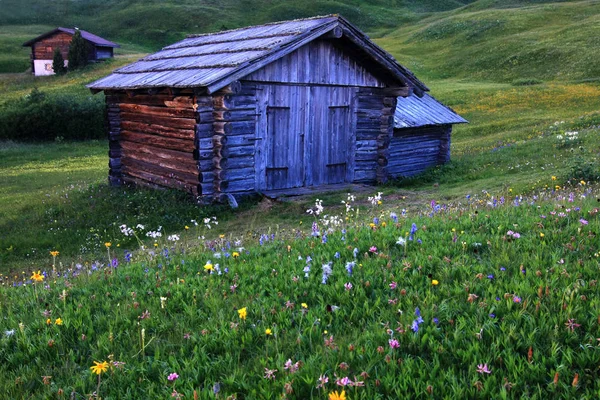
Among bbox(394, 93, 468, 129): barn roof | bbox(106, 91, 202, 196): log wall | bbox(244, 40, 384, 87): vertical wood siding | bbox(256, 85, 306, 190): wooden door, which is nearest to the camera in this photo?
bbox(106, 91, 202, 196): log wall

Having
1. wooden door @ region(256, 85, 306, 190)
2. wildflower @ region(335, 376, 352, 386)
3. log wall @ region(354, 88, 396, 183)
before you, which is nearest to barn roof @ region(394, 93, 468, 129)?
log wall @ region(354, 88, 396, 183)

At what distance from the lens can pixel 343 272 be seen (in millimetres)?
4695

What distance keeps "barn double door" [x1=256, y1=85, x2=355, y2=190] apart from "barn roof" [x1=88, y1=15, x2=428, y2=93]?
1.19 meters

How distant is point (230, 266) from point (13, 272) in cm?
706

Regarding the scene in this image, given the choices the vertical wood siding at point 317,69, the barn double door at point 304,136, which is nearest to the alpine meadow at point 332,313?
the barn double door at point 304,136

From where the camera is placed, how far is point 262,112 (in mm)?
14523

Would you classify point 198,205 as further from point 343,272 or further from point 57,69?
point 57,69

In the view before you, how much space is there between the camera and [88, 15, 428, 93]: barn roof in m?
13.2

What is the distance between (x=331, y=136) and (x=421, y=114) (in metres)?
5.44

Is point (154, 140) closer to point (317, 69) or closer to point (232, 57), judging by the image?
point (232, 57)

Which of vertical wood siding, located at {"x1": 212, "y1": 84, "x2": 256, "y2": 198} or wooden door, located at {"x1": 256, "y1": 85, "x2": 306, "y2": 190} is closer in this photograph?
vertical wood siding, located at {"x1": 212, "y1": 84, "x2": 256, "y2": 198}

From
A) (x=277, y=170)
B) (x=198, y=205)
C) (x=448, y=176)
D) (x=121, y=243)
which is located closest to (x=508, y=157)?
(x=448, y=176)

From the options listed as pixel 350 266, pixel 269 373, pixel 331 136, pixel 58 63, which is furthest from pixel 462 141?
pixel 58 63

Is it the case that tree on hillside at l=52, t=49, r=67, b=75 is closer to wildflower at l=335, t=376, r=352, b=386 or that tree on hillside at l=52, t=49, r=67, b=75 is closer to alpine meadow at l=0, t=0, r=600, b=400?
alpine meadow at l=0, t=0, r=600, b=400
